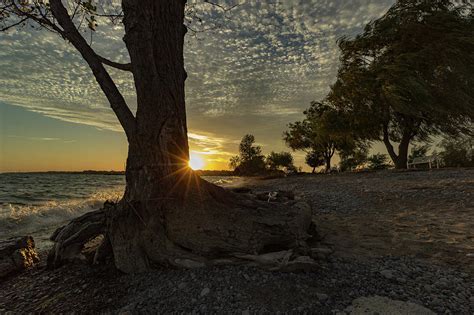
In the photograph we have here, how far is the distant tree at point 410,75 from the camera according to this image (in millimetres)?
20188

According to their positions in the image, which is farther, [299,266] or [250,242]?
[250,242]

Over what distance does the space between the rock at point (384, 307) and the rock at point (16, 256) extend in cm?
586

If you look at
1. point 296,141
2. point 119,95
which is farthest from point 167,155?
point 296,141

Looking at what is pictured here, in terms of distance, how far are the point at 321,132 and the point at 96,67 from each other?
2918cm

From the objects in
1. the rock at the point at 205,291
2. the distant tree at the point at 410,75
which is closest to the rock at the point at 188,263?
the rock at the point at 205,291

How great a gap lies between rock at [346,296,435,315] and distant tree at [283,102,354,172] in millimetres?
27148

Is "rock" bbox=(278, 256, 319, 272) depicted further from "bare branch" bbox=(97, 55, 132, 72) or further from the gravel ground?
"bare branch" bbox=(97, 55, 132, 72)

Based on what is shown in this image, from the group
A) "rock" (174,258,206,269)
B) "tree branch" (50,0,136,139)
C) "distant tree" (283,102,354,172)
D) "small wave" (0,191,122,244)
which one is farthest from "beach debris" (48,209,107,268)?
"distant tree" (283,102,354,172)

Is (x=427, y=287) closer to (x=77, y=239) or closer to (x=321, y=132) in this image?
(x=77, y=239)

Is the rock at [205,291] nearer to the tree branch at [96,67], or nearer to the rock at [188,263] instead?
the rock at [188,263]

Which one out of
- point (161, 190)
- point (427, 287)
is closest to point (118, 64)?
point (161, 190)

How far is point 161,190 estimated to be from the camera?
4.85 m

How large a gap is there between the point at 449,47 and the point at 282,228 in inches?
934

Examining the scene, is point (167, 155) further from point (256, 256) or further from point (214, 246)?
point (256, 256)
